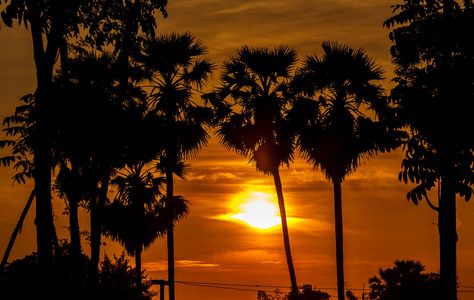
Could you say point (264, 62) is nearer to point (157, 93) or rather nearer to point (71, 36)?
point (157, 93)

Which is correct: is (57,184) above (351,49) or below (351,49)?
below

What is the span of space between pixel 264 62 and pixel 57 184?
Answer: 13586 millimetres

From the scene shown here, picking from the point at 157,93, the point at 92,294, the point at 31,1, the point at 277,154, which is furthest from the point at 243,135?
the point at 31,1

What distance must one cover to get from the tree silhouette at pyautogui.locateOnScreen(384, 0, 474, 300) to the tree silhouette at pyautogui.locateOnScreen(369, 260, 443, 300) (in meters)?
38.9

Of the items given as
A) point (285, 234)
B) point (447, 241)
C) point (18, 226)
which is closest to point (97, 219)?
point (18, 226)

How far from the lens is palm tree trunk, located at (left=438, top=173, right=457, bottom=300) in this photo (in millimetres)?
30109

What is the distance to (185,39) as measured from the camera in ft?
146

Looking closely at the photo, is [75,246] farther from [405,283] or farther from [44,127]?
[405,283]

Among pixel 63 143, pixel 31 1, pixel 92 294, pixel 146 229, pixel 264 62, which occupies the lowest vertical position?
pixel 92 294

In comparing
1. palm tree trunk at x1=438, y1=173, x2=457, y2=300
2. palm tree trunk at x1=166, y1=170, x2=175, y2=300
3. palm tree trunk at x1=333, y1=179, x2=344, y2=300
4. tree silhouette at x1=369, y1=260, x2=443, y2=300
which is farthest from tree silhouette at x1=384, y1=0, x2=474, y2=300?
tree silhouette at x1=369, y1=260, x2=443, y2=300

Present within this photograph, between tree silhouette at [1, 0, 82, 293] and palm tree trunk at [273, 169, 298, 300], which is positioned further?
palm tree trunk at [273, 169, 298, 300]

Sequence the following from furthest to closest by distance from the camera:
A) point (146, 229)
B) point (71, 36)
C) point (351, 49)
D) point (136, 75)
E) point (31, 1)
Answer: point (146, 229) → point (351, 49) → point (136, 75) → point (71, 36) → point (31, 1)

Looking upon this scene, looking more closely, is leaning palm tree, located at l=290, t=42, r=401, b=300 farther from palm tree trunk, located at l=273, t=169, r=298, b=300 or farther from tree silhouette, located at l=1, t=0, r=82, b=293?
tree silhouette, located at l=1, t=0, r=82, b=293

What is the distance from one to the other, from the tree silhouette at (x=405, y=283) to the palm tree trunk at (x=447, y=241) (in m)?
37.3
